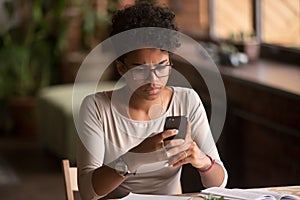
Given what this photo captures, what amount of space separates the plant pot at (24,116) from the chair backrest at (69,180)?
337 centimetres

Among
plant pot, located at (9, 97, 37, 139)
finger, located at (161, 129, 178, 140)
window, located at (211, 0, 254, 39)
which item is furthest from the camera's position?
plant pot, located at (9, 97, 37, 139)

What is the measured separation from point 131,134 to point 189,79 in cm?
221

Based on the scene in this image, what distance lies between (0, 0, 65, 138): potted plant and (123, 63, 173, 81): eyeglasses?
11.2ft

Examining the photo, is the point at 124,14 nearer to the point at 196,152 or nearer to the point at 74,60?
the point at 196,152

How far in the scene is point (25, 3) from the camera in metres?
5.73

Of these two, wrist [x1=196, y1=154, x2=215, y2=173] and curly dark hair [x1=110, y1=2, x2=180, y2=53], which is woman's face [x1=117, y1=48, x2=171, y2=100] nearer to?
curly dark hair [x1=110, y1=2, x2=180, y2=53]

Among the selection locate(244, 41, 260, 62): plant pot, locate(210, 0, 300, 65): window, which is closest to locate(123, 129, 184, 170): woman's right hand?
locate(210, 0, 300, 65): window

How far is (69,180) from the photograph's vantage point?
82.4 inches

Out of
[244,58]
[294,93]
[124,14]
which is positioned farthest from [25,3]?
[124,14]

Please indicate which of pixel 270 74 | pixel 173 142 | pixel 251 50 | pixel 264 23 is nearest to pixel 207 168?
pixel 173 142

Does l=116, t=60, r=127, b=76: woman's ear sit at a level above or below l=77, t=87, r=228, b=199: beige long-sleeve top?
above

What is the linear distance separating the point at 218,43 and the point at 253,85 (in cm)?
115

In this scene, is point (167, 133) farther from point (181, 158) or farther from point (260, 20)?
point (260, 20)

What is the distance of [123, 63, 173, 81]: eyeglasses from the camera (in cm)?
190
